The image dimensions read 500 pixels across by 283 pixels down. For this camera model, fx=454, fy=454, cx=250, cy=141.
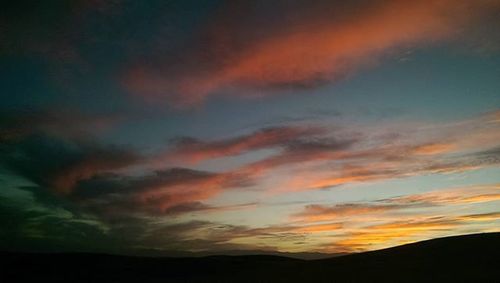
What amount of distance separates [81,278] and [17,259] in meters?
25.1

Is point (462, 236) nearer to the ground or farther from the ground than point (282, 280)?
farther from the ground

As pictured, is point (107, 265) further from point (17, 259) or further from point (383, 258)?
point (383, 258)

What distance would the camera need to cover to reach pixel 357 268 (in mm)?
34781

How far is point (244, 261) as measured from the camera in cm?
7425

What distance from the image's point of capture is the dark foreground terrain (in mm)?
28594

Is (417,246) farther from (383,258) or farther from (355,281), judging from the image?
(355,281)

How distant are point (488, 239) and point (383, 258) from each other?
8.91 meters

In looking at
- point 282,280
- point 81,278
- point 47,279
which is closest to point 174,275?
point 81,278

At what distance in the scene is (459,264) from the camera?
31.2 m

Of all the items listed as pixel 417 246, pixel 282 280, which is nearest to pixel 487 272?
pixel 282 280

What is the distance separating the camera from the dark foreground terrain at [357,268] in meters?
28.6

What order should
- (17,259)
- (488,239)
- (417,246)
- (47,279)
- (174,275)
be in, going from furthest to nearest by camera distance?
(17,259), (174,275), (47,279), (417,246), (488,239)

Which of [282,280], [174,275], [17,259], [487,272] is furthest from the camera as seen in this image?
[17,259]

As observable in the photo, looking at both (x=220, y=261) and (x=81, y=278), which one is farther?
(x=220, y=261)
